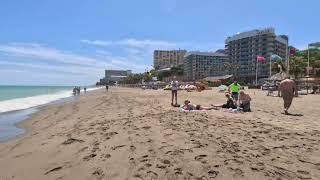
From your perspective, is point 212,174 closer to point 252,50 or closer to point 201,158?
point 201,158

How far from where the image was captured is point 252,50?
129 meters

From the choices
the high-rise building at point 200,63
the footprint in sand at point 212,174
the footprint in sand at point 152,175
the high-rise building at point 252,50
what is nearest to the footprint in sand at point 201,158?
the footprint in sand at point 212,174

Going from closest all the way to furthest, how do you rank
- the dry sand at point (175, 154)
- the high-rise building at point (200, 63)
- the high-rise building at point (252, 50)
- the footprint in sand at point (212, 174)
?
the footprint in sand at point (212, 174), the dry sand at point (175, 154), the high-rise building at point (252, 50), the high-rise building at point (200, 63)

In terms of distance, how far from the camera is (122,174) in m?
5.55

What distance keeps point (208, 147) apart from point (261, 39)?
124m

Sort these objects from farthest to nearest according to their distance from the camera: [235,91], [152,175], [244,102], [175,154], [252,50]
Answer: [252,50]
[235,91]
[244,102]
[175,154]
[152,175]

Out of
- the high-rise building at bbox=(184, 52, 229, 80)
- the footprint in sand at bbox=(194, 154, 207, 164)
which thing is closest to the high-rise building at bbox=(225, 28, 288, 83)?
the high-rise building at bbox=(184, 52, 229, 80)

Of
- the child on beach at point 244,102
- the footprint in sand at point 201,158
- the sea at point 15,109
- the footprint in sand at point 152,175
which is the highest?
the child on beach at point 244,102

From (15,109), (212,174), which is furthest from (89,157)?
(15,109)

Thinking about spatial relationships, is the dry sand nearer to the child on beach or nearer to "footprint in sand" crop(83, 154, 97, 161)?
"footprint in sand" crop(83, 154, 97, 161)

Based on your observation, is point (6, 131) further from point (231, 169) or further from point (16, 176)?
point (231, 169)

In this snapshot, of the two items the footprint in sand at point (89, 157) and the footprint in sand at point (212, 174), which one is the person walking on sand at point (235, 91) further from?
the footprint in sand at point (212, 174)

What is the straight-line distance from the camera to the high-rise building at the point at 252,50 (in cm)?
12294

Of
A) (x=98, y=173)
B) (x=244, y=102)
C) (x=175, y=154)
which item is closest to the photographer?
(x=98, y=173)
